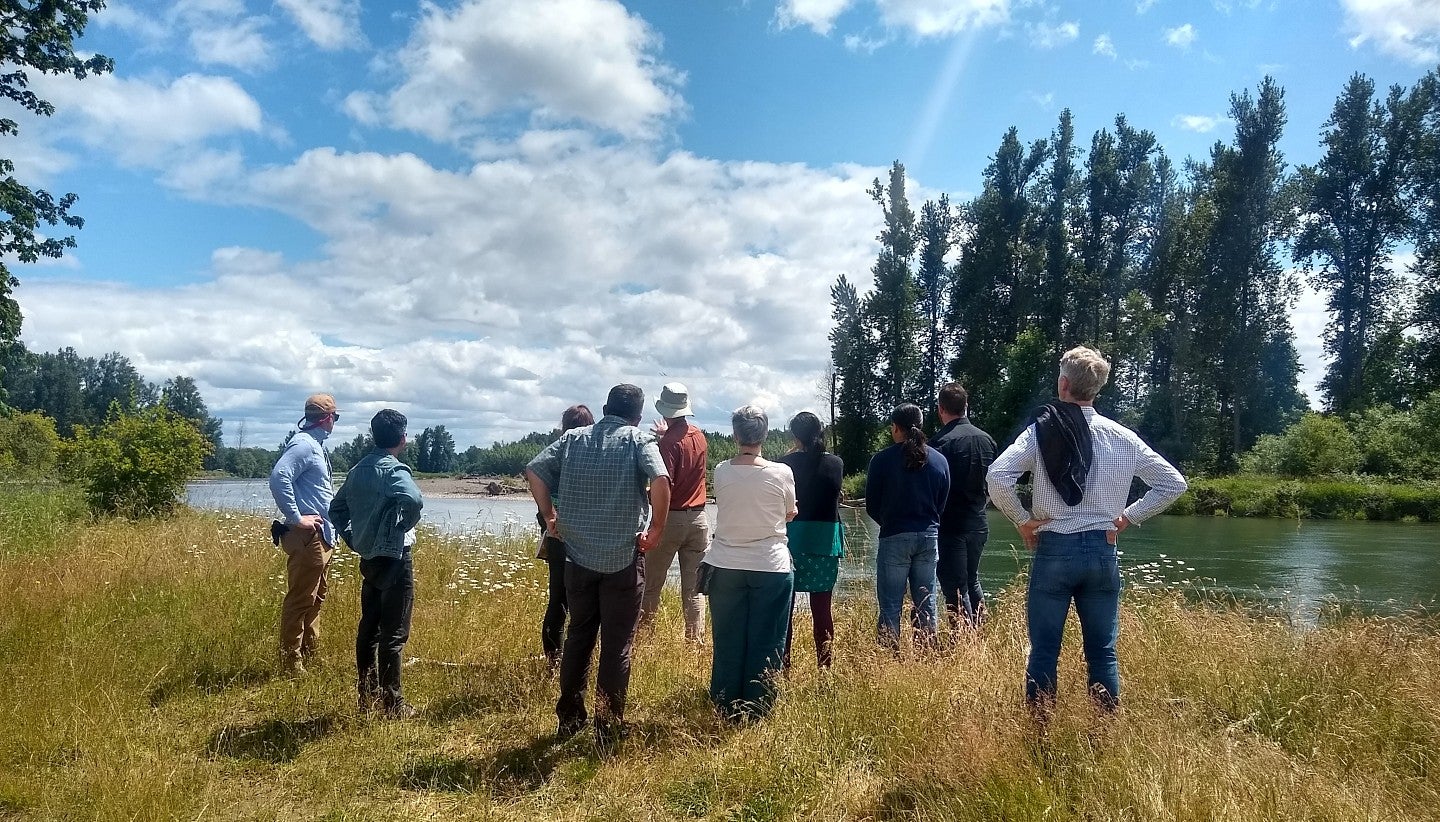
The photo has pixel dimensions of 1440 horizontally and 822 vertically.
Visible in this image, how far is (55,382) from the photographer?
9988cm

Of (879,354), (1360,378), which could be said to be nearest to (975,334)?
(879,354)

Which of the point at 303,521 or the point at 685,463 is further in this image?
the point at 685,463

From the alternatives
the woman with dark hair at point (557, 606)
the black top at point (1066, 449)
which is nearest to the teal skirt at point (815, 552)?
the woman with dark hair at point (557, 606)

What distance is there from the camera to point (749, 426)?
14.7 ft

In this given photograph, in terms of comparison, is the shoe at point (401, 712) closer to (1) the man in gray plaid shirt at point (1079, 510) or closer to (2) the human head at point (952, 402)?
(1) the man in gray plaid shirt at point (1079, 510)

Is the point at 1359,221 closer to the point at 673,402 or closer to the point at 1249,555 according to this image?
the point at 1249,555

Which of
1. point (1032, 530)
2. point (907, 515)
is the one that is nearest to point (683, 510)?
→ point (907, 515)

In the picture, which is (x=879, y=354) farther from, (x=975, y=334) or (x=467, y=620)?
(x=467, y=620)

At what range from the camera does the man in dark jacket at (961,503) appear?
18.3 ft

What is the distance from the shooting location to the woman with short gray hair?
435 centimetres

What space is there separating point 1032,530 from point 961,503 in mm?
2036

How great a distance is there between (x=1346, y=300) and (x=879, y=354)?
910 inches

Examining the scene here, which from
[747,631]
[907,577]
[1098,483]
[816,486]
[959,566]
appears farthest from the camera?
[959,566]

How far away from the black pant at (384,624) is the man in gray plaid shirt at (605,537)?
101 centimetres
